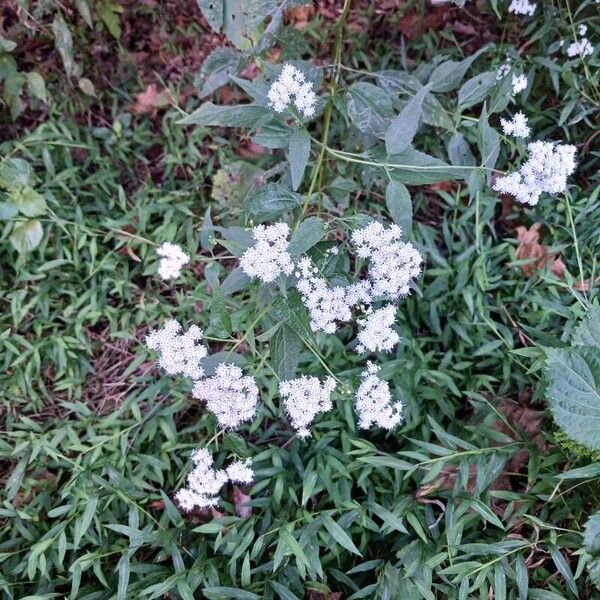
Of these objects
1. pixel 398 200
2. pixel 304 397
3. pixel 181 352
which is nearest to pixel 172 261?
pixel 181 352

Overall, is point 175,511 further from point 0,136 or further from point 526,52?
point 526,52

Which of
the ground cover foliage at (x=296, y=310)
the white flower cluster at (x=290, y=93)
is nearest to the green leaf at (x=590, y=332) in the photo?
the ground cover foliage at (x=296, y=310)

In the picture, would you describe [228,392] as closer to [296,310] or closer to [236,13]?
[296,310]

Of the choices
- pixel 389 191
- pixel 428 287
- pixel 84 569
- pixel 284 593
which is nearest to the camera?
pixel 389 191

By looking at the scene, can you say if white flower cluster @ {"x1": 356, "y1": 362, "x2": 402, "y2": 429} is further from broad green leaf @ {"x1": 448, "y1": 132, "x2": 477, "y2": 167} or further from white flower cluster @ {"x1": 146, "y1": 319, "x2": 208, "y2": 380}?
broad green leaf @ {"x1": 448, "y1": 132, "x2": 477, "y2": 167}

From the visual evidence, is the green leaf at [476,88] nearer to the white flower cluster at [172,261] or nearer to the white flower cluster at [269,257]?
the white flower cluster at [269,257]

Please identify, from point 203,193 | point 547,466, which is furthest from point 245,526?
point 203,193

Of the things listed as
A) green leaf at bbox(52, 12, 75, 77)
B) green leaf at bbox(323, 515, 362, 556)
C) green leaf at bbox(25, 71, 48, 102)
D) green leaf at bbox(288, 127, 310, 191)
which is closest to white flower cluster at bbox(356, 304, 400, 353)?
green leaf at bbox(288, 127, 310, 191)
